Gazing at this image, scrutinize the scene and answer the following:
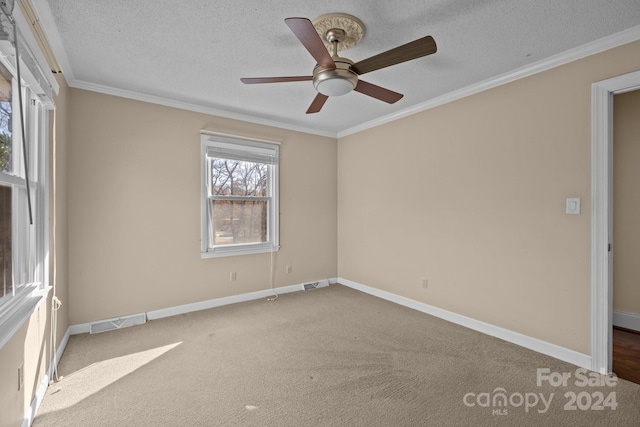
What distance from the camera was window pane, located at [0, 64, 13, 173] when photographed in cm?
166

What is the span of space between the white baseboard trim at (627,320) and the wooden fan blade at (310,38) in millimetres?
3875

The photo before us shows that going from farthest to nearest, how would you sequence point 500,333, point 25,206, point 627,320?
1. point 627,320
2. point 500,333
3. point 25,206

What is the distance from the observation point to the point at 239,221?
4.14m

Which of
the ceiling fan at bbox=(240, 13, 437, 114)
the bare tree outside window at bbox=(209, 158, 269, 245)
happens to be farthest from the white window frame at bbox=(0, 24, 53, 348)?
the bare tree outside window at bbox=(209, 158, 269, 245)

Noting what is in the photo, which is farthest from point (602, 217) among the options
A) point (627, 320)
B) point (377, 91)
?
point (377, 91)

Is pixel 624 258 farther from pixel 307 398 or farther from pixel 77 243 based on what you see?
pixel 77 243

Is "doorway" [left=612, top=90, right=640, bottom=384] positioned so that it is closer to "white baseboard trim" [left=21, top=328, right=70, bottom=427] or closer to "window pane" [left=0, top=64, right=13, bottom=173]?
"white baseboard trim" [left=21, top=328, right=70, bottom=427]

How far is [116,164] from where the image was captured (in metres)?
3.23

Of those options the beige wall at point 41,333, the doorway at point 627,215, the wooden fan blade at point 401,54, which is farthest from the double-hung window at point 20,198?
the doorway at point 627,215

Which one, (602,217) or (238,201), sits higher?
(238,201)

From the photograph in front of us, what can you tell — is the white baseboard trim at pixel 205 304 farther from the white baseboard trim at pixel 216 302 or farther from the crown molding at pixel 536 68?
the crown molding at pixel 536 68

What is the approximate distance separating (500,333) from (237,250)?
3.09m

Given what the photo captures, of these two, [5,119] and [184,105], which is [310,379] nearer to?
[5,119]

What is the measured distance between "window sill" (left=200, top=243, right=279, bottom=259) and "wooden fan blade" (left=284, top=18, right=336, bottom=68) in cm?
268
